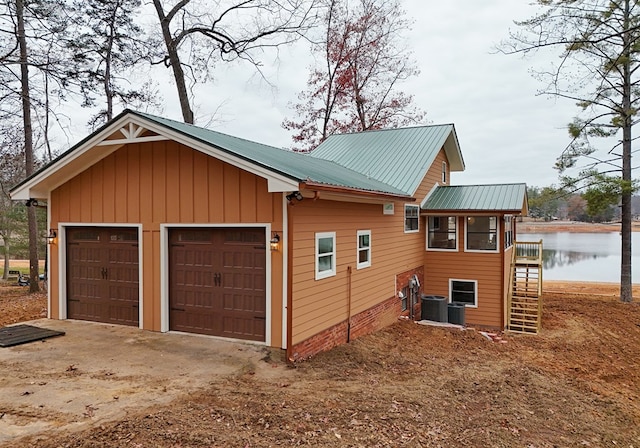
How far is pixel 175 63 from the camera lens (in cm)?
1703

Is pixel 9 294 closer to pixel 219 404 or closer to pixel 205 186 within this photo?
pixel 205 186

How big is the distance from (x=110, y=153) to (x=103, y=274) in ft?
7.94

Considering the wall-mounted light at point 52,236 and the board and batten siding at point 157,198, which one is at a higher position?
the board and batten siding at point 157,198

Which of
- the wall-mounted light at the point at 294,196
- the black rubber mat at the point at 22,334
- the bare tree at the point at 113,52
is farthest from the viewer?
the bare tree at the point at 113,52

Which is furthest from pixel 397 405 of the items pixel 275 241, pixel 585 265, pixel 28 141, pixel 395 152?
pixel 585 265

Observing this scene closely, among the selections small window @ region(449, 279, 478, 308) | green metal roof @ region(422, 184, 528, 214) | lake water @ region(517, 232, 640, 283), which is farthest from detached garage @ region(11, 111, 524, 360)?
lake water @ region(517, 232, 640, 283)

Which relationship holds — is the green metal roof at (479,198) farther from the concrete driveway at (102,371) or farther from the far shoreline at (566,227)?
the far shoreline at (566,227)

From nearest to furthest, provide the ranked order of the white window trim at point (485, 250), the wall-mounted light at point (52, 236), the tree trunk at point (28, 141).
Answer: the wall-mounted light at point (52, 236)
the tree trunk at point (28, 141)
the white window trim at point (485, 250)

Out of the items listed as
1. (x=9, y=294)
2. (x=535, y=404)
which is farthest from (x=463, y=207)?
(x=9, y=294)

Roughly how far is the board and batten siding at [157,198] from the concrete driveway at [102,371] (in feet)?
2.52

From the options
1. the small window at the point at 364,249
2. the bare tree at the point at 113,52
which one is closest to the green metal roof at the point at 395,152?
the small window at the point at 364,249

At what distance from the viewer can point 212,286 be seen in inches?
303

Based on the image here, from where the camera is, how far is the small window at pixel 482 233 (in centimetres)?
1378

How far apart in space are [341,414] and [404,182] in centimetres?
845
